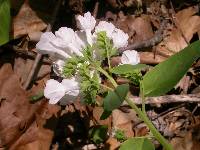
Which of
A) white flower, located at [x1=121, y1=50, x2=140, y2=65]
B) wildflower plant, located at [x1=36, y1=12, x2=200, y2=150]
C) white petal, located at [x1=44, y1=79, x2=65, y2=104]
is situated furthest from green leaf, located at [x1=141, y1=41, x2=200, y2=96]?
white petal, located at [x1=44, y1=79, x2=65, y2=104]

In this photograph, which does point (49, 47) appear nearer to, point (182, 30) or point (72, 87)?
point (72, 87)

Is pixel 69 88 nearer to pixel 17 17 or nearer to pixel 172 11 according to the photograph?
pixel 17 17

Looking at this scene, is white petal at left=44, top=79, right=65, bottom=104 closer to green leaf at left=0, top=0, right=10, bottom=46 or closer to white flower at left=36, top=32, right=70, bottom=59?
white flower at left=36, top=32, right=70, bottom=59

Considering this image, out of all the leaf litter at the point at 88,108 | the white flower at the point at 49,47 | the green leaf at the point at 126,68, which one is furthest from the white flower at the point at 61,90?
the leaf litter at the point at 88,108

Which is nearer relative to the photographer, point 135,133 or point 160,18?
point 135,133

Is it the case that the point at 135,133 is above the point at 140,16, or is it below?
below

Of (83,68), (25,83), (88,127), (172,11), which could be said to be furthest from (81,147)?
(172,11)

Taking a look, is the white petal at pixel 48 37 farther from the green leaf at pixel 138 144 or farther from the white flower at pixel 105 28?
the green leaf at pixel 138 144

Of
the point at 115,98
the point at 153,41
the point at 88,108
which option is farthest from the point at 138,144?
the point at 153,41
